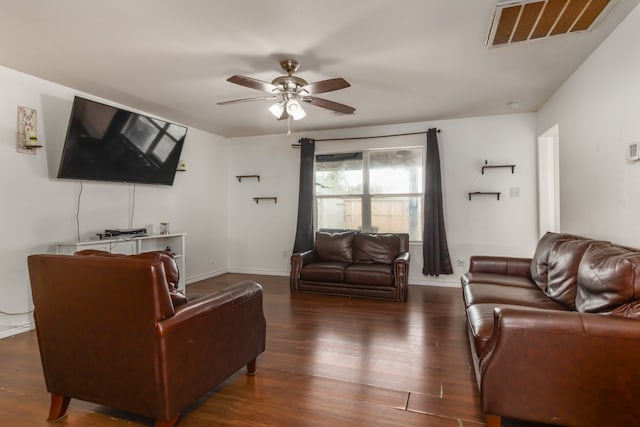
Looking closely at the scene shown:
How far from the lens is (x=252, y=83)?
2736 mm

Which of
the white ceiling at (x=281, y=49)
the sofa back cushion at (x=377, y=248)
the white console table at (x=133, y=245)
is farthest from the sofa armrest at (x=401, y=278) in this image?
the white console table at (x=133, y=245)

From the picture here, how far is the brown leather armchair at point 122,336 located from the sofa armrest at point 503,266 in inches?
113

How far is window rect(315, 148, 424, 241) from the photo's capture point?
17.4ft

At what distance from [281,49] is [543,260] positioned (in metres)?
2.95

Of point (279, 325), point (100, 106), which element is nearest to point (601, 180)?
point (279, 325)

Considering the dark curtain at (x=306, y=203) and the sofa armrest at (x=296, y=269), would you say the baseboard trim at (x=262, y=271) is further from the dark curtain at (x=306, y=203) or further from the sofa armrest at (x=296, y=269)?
the sofa armrest at (x=296, y=269)

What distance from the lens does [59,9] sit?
87.0 inches

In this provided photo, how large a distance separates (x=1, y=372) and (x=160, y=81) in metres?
2.83

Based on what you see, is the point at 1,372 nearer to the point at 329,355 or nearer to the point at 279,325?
the point at 279,325

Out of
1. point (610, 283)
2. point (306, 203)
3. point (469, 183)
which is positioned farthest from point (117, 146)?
point (469, 183)

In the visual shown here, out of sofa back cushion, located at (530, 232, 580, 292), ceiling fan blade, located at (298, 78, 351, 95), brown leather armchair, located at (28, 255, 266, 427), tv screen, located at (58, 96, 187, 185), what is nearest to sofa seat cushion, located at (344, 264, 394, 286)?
sofa back cushion, located at (530, 232, 580, 292)

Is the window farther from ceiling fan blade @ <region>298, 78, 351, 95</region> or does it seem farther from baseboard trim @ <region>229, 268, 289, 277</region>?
ceiling fan blade @ <region>298, 78, 351, 95</region>

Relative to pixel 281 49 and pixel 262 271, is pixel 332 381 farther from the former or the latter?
pixel 262 271

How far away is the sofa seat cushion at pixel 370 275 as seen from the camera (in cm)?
435
